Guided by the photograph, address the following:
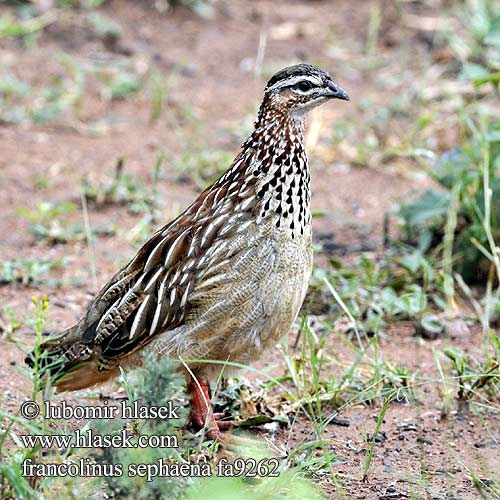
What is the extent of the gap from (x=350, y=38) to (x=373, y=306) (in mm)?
5253

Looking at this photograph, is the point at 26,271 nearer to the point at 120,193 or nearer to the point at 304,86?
the point at 120,193

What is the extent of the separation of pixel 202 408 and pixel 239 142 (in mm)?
4021

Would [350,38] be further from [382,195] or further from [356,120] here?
[382,195]

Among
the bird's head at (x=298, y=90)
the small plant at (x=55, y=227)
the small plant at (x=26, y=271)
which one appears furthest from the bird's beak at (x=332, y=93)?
the small plant at (x=55, y=227)

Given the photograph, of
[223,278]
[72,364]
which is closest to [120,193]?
[72,364]

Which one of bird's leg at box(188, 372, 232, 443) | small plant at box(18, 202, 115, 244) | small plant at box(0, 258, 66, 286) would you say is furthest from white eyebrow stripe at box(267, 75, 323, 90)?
small plant at box(18, 202, 115, 244)

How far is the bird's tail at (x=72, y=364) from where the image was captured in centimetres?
455

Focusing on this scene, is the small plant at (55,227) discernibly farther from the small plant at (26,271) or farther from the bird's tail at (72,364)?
the bird's tail at (72,364)

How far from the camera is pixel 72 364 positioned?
4590 millimetres

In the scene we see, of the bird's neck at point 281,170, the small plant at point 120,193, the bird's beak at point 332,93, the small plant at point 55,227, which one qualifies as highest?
the bird's beak at point 332,93

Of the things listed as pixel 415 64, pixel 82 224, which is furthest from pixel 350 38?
pixel 82 224

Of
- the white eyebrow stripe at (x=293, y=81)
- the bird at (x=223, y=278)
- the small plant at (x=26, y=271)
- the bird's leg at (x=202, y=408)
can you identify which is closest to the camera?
the bird at (x=223, y=278)

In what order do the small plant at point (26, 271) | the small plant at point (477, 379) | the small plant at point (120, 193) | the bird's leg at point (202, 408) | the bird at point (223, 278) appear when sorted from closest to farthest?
the bird at point (223, 278), the bird's leg at point (202, 408), the small plant at point (477, 379), the small plant at point (26, 271), the small plant at point (120, 193)

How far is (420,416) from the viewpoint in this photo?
4.84 metres
